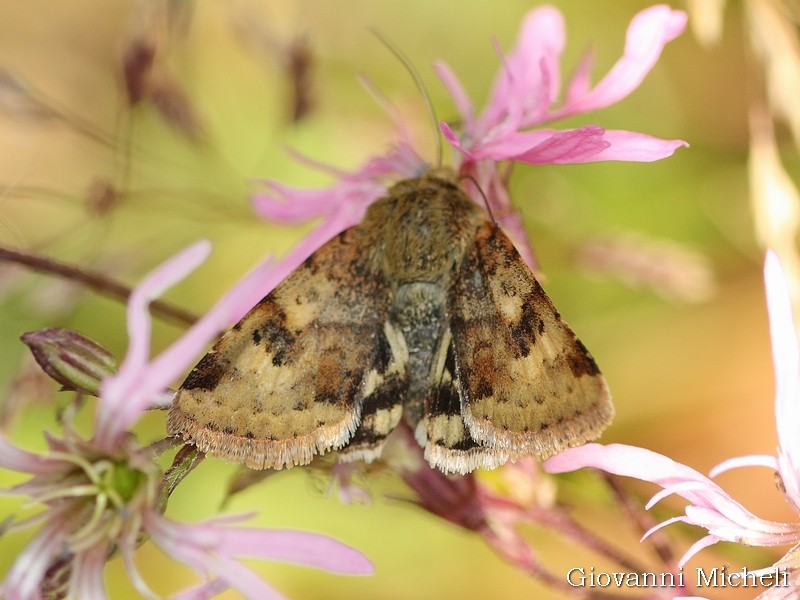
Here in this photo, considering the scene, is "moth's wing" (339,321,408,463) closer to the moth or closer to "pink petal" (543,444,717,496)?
the moth

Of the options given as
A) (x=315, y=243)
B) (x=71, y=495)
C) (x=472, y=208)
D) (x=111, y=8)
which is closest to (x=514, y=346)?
(x=472, y=208)

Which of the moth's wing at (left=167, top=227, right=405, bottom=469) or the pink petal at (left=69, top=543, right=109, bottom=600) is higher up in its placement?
the moth's wing at (left=167, top=227, right=405, bottom=469)

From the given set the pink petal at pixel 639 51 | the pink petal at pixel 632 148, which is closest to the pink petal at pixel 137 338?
the pink petal at pixel 632 148

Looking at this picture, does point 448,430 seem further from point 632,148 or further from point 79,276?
point 79,276

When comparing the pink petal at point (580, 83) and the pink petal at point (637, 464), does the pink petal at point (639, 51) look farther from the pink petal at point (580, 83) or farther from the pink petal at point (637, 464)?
the pink petal at point (637, 464)

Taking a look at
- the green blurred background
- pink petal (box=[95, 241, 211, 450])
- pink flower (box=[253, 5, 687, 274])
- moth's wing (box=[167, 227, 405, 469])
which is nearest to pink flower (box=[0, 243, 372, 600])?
pink petal (box=[95, 241, 211, 450])

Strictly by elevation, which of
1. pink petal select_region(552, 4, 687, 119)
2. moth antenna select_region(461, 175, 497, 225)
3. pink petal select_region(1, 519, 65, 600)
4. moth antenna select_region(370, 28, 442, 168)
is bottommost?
pink petal select_region(1, 519, 65, 600)

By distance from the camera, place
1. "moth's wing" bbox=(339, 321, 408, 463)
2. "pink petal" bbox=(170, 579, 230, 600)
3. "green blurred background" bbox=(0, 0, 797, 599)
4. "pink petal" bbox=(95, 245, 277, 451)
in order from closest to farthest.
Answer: "pink petal" bbox=(95, 245, 277, 451)
"pink petal" bbox=(170, 579, 230, 600)
"moth's wing" bbox=(339, 321, 408, 463)
"green blurred background" bbox=(0, 0, 797, 599)

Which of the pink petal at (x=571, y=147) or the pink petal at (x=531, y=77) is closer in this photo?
the pink petal at (x=571, y=147)

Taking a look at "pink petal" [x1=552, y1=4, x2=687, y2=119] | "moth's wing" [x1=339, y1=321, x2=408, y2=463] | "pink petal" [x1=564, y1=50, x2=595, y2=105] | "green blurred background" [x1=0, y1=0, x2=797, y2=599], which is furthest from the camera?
"green blurred background" [x1=0, y1=0, x2=797, y2=599]
